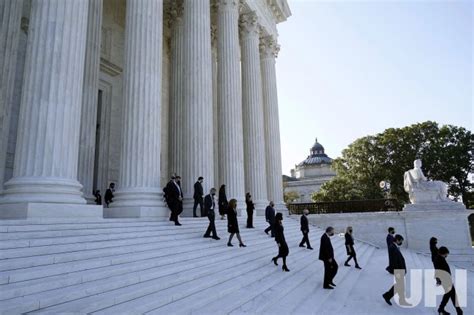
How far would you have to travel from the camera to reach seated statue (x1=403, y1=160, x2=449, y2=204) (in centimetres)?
2439

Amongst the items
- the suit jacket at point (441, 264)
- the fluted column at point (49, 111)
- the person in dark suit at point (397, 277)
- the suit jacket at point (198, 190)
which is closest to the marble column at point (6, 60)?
the fluted column at point (49, 111)

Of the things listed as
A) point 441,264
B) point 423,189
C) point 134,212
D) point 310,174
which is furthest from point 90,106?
point 310,174

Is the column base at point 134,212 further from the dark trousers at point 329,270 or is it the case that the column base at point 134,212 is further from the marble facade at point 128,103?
the dark trousers at point 329,270

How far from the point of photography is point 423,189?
24656 mm

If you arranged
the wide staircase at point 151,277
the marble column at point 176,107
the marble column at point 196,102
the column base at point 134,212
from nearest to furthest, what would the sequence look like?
the wide staircase at point 151,277 → the column base at point 134,212 → the marble column at point 196,102 → the marble column at point 176,107

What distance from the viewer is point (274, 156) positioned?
27781 millimetres

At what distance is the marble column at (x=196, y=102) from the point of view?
17.2 m

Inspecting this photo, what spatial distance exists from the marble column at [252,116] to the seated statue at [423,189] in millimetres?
11286

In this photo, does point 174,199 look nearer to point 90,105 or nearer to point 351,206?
point 90,105

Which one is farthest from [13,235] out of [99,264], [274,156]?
[274,156]

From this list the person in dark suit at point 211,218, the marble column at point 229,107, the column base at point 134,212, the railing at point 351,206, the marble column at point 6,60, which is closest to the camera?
the person in dark suit at point 211,218

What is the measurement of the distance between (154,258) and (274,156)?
20.1 metres

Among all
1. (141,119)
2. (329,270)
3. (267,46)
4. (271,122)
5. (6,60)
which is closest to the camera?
(329,270)

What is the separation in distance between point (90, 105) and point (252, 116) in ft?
41.2
